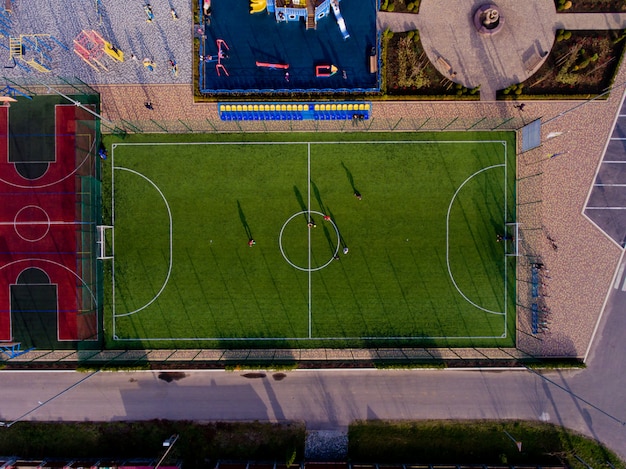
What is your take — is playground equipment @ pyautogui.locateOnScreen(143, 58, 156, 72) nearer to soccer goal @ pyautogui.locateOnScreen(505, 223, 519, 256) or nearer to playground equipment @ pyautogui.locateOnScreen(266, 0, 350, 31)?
playground equipment @ pyautogui.locateOnScreen(266, 0, 350, 31)

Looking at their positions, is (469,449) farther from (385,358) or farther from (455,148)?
(455,148)

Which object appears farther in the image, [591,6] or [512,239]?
[591,6]

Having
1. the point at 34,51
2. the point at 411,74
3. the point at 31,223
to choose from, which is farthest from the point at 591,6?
the point at 31,223

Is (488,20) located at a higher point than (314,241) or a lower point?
higher

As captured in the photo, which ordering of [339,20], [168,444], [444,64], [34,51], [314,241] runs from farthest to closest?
[34,51]
[444,64]
[314,241]
[339,20]
[168,444]

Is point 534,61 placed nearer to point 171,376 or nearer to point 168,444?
point 171,376

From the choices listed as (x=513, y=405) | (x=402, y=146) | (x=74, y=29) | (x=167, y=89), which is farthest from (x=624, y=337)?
(x=74, y=29)

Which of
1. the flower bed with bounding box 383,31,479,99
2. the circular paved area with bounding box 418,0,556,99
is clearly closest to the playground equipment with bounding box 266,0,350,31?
the flower bed with bounding box 383,31,479,99

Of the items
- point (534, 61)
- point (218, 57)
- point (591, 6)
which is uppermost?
point (591, 6)
